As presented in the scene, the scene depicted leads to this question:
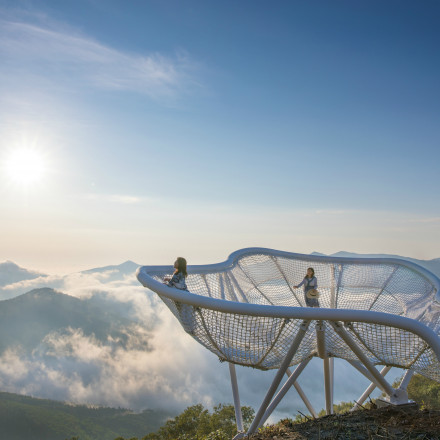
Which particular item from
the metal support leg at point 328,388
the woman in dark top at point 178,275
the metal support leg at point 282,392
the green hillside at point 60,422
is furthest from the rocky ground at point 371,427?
the green hillside at point 60,422

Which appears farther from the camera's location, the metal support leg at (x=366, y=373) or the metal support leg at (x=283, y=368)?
the metal support leg at (x=366, y=373)

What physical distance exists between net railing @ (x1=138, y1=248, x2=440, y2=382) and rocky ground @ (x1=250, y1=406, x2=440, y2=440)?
655 millimetres

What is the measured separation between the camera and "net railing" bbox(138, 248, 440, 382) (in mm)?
4422

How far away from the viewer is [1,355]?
19600cm

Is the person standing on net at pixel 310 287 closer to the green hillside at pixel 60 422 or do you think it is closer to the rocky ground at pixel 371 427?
the rocky ground at pixel 371 427

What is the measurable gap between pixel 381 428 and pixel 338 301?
6.79 m

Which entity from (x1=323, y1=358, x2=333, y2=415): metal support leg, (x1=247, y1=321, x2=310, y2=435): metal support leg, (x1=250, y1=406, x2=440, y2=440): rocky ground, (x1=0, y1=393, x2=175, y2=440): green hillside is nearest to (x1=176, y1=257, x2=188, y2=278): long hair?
(x1=247, y1=321, x2=310, y2=435): metal support leg

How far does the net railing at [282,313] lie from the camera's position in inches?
174

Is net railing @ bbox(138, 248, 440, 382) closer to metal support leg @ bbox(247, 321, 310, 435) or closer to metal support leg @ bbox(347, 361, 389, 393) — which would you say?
metal support leg @ bbox(247, 321, 310, 435)

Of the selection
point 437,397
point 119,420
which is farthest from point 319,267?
point 119,420

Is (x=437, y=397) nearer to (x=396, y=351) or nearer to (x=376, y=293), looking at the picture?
(x=376, y=293)

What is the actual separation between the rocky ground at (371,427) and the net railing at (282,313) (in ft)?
2.15

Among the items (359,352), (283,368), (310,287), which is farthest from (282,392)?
(310,287)

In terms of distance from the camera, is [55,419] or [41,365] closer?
[55,419]
